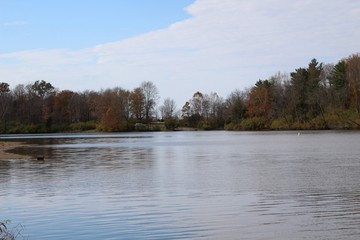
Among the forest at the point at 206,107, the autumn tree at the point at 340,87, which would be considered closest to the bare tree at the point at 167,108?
the forest at the point at 206,107

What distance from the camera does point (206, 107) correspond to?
158 m

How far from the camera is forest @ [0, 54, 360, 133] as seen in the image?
110 m

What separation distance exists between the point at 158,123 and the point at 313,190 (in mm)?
134005

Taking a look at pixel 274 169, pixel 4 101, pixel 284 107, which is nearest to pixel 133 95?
pixel 4 101

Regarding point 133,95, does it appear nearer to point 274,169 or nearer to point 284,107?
point 284,107

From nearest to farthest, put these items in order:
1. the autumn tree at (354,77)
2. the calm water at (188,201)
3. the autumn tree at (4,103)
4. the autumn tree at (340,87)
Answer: the calm water at (188,201) → the autumn tree at (354,77) → the autumn tree at (340,87) → the autumn tree at (4,103)

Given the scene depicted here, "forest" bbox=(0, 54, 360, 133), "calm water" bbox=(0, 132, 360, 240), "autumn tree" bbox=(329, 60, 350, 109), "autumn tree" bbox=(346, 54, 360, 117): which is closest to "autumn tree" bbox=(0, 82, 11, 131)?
"forest" bbox=(0, 54, 360, 133)

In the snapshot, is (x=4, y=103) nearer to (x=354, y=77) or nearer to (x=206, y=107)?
(x=206, y=107)

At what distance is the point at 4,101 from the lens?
140375 mm

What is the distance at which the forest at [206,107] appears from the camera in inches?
4350

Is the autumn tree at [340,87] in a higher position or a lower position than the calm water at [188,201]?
higher

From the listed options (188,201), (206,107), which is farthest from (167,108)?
(188,201)

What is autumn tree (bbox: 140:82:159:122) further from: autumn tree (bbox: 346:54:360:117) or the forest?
autumn tree (bbox: 346:54:360:117)

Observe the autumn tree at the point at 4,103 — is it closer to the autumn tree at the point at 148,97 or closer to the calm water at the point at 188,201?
the autumn tree at the point at 148,97
